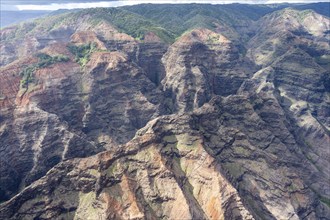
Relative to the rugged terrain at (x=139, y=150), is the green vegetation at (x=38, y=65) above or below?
above

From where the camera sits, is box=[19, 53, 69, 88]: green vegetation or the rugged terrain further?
box=[19, 53, 69, 88]: green vegetation

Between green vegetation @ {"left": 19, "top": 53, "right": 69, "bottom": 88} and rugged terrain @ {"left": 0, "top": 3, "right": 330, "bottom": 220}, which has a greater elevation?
green vegetation @ {"left": 19, "top": 53, "right": 69, "bottom": 88}

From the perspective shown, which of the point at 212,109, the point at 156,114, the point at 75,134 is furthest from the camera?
the point at 156,114

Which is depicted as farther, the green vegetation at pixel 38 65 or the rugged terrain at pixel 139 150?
the green vegetation at pixel 38 65

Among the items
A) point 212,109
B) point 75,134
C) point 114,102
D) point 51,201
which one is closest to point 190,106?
point 114,102

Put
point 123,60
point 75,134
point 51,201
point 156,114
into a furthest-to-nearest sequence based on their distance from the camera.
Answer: point 123,60 → point 156,114 → point 75,134 → point 51,201

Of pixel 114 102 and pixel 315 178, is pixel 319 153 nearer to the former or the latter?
pixel 315 178

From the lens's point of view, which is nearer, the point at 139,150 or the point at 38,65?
the point at 139,150

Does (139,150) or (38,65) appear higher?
(38,65)
